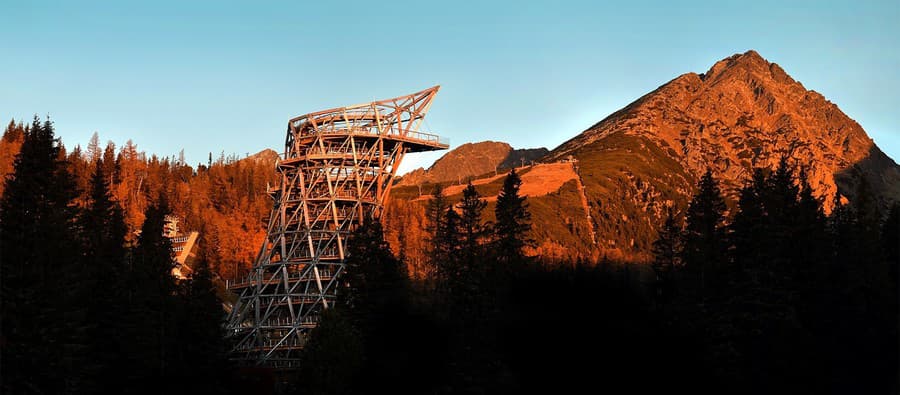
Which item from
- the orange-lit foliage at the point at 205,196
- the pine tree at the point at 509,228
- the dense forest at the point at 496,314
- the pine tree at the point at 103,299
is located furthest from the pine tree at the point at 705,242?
the orange-lit foliage at the point at 205,196

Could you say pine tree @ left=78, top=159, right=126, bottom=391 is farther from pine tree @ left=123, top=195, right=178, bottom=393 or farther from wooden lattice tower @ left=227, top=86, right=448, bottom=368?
wooden lattice tower @ left=227, top=86, right=448, bottom=368

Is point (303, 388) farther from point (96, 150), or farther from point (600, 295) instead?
point (96, 150)

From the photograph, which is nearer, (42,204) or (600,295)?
(600,295)

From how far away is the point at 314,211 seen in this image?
8094 centimetres

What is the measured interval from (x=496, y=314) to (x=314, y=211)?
102 feet

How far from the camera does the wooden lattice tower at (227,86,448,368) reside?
77.1 m

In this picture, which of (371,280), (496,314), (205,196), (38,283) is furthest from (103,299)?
(205,196)

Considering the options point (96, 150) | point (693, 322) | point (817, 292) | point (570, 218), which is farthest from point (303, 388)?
A: point (96, 150)

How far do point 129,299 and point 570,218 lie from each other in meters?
139

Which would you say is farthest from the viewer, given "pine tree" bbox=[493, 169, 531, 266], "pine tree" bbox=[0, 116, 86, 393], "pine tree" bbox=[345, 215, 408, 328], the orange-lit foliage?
the orange-lit foliage

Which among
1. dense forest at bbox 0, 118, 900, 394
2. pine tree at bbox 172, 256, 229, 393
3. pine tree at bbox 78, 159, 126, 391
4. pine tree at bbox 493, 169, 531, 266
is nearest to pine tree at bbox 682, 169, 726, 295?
dense forest at bbox 0, 118, 900, 394

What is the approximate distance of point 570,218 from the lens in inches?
7589

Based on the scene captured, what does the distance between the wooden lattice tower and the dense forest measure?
6.09 m

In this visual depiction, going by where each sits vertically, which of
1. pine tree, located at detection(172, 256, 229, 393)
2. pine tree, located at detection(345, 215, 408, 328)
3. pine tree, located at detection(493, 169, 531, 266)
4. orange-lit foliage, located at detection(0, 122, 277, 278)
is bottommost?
pine tree, located at detection(172, 256, 229, 393)
